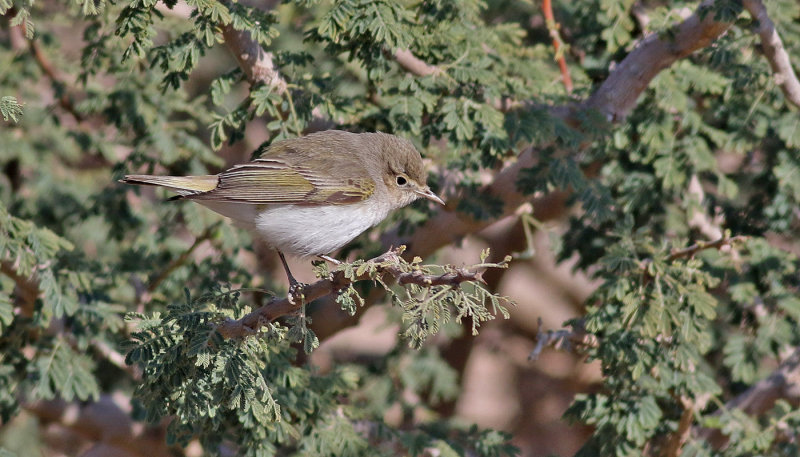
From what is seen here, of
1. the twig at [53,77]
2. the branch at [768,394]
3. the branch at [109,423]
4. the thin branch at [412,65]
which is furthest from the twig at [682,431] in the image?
the twig at [53,77]

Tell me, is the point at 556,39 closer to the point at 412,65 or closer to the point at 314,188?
the point at 412,65

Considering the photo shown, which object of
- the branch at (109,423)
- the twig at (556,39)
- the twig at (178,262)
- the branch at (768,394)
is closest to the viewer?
the branch at (768,394)

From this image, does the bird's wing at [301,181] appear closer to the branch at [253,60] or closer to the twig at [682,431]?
the branch at [253,60]

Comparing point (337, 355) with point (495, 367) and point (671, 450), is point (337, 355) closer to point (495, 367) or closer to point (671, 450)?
point (495, 367)

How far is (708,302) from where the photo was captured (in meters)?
3.79

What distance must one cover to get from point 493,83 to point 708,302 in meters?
1.33

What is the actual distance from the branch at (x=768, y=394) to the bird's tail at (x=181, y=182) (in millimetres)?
2661

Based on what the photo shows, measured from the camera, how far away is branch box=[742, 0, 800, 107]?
385 cm

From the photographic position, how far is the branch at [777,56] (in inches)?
152

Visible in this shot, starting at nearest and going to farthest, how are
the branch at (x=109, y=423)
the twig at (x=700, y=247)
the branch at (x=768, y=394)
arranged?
1. the twig at (x=700, y=247)
2. the branch at (x=768, y=394)
3. the branch at (x=109, y=423)

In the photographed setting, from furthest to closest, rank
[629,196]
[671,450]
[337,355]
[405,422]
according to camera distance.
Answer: [337,355] → [405,422] → [629,196] → [671,450]

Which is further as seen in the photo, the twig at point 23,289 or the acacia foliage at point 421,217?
the twig at point 23,289

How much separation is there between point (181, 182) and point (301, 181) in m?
0.49

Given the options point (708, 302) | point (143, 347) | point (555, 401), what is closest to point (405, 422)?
point (555, 401)
